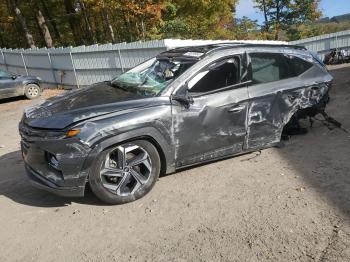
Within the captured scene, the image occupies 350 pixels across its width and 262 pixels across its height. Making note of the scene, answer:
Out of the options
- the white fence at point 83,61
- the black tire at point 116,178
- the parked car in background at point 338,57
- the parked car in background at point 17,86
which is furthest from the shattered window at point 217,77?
the parked car in background at point 338,57

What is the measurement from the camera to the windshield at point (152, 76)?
484cm

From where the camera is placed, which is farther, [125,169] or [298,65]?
[298,65]

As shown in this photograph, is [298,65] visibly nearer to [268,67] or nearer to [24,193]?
[268,67]

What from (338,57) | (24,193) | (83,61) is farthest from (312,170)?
(338,57)

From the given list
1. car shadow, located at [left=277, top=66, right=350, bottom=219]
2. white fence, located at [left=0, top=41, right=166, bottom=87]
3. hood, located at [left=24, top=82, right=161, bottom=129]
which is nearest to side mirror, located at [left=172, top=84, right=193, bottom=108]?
hood, located at [left=24, top=82, right=161, bottom=129]

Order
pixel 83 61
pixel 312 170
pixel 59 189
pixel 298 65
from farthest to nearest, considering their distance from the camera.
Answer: pixel 83 61, pixel 298 65, pixel 312 170, pixel 59 189

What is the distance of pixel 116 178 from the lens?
4.39 metres

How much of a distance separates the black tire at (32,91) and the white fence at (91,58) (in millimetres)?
1807

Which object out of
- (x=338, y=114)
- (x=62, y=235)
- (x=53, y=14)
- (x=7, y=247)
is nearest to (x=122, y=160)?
(x=62, y=235)

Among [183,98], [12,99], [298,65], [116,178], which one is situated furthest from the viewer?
[12,99]

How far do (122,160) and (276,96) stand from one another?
2361mm

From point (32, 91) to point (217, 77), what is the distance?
452 inches

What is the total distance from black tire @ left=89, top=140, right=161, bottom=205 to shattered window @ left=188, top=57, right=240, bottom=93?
92 centimetres

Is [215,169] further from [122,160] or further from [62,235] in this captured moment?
[62,235]
